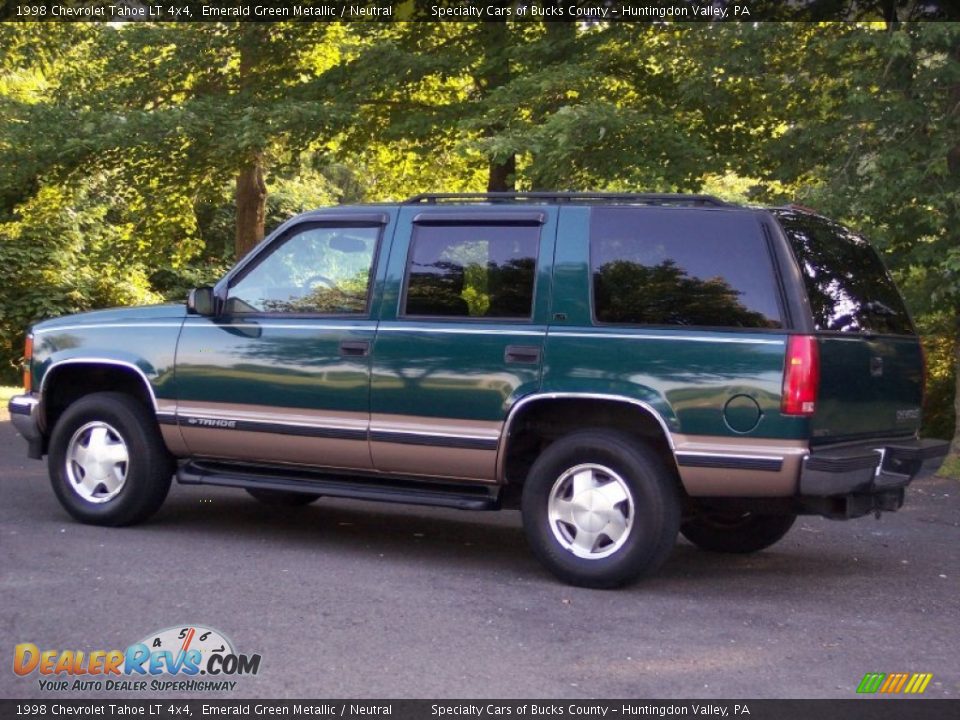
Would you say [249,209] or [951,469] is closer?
[951,469]

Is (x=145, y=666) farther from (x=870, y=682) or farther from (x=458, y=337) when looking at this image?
(x=870, y=682)

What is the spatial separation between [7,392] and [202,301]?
12.6 m

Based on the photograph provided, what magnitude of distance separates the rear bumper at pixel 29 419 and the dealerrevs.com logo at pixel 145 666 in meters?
3.32

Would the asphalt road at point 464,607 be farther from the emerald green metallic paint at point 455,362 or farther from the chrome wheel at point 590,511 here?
the emerald green metallic paint at point 455,362

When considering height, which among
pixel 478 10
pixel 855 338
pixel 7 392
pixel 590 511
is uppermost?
pixel 478 10

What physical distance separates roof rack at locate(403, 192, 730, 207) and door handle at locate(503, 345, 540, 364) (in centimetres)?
87

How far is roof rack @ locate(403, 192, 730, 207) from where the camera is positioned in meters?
6.98

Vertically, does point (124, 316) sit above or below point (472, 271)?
below

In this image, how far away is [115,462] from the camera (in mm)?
8172

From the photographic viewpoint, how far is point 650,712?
185 inches

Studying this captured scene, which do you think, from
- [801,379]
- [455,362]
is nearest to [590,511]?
[455,362]

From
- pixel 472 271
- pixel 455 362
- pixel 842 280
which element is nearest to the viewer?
pixel 842 280

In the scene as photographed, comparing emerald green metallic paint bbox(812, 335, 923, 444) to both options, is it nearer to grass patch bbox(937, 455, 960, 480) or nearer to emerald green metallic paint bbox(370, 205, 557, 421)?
emerald green metallic paint bbox(370, 205, 557, 421)

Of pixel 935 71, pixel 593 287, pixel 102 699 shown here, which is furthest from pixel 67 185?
pixel 102 699
